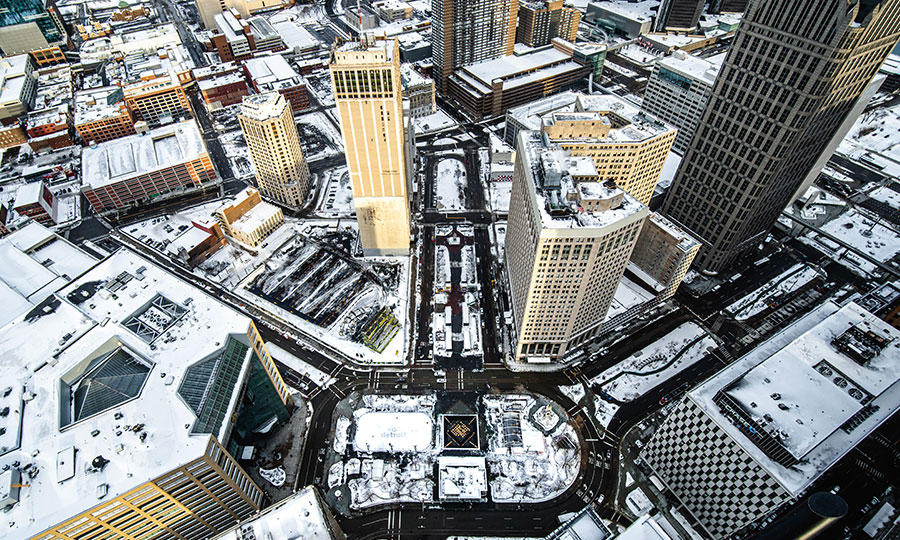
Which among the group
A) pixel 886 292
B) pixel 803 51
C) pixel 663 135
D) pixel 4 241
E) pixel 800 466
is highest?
pixel 803 51

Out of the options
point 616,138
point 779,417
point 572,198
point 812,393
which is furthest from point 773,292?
point 572,198

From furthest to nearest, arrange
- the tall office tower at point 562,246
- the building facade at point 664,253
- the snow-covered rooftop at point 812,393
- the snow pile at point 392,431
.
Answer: the building facade at point 664,253
the snow pile at point 392,431
the tall office tower at point 562,246
the snow-covered rooftop at point 812,393

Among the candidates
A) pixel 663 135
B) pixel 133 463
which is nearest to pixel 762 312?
pixel 663 135

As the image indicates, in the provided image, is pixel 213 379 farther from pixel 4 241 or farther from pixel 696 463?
pixel 4 241

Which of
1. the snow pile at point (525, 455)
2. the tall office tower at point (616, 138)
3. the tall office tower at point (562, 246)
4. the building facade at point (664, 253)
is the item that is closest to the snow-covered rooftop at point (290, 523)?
the snow pile at point (525, 455)

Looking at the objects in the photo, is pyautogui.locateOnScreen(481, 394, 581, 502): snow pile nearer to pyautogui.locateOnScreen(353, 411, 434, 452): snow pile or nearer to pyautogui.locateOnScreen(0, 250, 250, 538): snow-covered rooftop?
pyautogui.locateOnScreen(353, 411, 434, 452): snow pile

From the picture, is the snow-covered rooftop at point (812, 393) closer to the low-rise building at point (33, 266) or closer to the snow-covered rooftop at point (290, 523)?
the snow-covered rooftop at point (290, 523)

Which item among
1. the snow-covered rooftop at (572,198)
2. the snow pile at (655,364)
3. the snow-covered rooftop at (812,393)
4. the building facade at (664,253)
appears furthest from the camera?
the building facade at (664,253)
